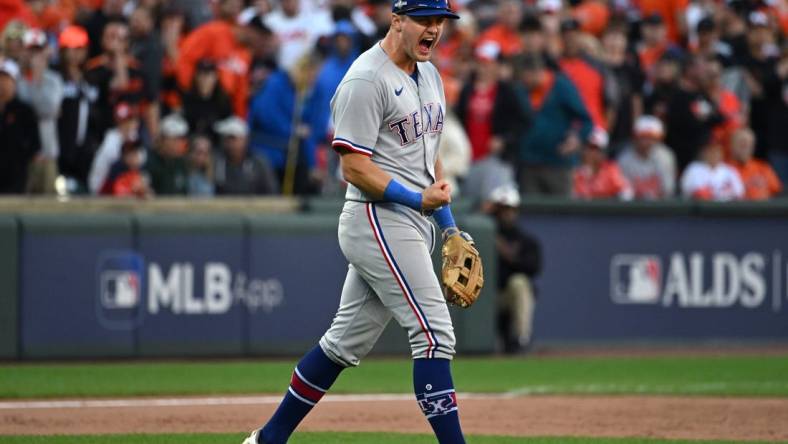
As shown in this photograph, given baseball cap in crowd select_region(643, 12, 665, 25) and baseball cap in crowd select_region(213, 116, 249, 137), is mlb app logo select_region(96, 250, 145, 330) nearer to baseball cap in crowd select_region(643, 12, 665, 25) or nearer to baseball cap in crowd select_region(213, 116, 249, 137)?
baseball cap in crowd select_region(213, 116, 249, 137)

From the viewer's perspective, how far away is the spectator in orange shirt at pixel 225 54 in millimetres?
14836

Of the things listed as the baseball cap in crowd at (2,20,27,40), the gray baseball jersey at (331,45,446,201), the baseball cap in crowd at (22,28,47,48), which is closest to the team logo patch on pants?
the gray baseball jersey at (331,45,446,201)

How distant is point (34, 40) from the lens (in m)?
13.2

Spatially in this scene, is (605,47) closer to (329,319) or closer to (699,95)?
(699,95)

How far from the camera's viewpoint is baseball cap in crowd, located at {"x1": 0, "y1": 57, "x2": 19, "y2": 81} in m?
13.1

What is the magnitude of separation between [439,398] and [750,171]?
34.4 feet

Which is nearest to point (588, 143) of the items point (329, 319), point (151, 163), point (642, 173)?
point (642, 173)

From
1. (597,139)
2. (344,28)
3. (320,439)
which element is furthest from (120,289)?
(320,439)

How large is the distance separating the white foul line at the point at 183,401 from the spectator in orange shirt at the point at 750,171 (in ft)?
20.5

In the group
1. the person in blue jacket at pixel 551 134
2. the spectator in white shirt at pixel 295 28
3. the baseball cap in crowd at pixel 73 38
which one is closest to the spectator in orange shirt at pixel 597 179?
the person in blue jacket at pixel 551 134

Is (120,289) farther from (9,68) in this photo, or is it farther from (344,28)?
(344,28)

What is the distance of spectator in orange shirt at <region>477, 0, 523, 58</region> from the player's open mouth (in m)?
10.5

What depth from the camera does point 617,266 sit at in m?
14.6

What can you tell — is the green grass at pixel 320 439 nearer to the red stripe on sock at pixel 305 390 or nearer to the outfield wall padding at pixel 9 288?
the red stripe on sock at pixel 305 390
